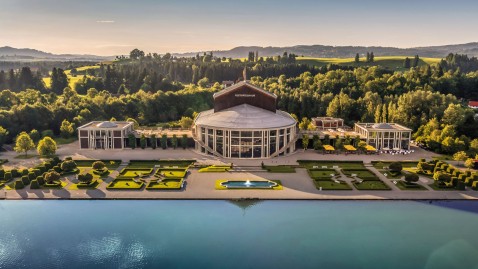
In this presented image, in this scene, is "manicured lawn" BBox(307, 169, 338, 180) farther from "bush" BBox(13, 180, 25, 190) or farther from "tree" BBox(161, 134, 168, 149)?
"bush" BBox(13, 180, 25, 190)

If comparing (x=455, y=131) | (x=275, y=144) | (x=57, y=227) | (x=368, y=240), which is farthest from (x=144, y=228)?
(x=455, y=131)

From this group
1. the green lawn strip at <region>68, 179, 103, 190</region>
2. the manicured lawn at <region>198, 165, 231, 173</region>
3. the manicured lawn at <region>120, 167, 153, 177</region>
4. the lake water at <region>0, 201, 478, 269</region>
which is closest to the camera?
the lake water at <region>0, 201, 478, 269</region>

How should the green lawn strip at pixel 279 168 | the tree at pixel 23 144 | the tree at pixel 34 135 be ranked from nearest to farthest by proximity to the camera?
the green lawn strip at pixel 279 168 < the tree at pixel 23 144 < the tree at pixel 34 135

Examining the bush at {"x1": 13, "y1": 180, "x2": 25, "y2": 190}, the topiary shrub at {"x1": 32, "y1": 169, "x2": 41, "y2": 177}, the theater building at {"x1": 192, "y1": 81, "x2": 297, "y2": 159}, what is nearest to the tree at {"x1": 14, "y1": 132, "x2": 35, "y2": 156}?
the topiary shrub at {"x1": 32, "y1": 169, "x2": 41, "y2": 177}

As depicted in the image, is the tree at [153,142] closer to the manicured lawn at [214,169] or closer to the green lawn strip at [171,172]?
the green lawn strip at [171,172]

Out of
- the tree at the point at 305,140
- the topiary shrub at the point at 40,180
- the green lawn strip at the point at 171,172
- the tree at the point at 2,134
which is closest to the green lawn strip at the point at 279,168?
the tree at the point at 305,140

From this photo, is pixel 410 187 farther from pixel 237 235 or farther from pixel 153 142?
pixel 153 142
